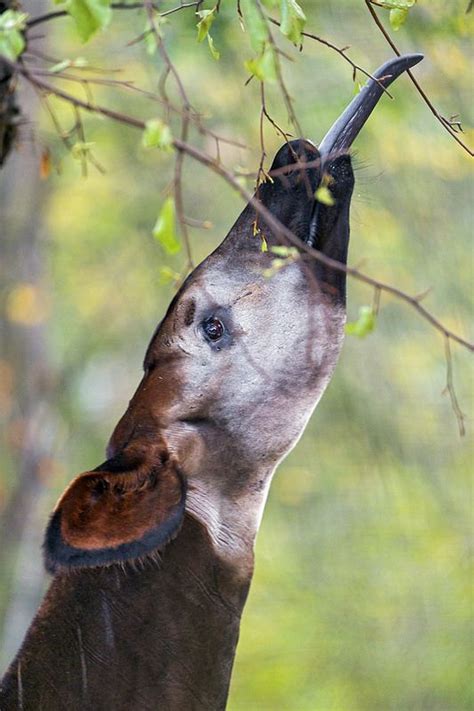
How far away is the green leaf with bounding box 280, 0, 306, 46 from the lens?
2.73 meters

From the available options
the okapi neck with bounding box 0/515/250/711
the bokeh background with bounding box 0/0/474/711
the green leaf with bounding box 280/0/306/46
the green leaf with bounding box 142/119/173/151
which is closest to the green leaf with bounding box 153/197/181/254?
the green leaf with bounding box 142/119/173/151

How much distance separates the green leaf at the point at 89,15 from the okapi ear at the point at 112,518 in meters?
1.01

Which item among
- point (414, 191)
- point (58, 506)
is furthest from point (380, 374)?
point (58, 506)

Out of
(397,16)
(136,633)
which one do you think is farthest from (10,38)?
(136,633)

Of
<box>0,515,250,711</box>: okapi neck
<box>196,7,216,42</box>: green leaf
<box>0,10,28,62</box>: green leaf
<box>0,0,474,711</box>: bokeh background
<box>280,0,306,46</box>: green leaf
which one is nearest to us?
<box>0,10,28,62</box>: green leaf

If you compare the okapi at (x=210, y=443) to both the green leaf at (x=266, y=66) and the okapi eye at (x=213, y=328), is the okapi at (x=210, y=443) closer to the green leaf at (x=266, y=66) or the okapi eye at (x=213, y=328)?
the okapi eye at (x=213, y=328)

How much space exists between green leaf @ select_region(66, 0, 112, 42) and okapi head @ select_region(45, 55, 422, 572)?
34.8 inches

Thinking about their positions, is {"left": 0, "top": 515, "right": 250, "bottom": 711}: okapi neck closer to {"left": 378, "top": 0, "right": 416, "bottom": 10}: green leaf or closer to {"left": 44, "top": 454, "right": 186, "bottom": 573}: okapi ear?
{"left": 44, "top": 454, "right": 186, "bottom": 573}: okapi ear

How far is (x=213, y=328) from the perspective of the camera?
3.40 metres

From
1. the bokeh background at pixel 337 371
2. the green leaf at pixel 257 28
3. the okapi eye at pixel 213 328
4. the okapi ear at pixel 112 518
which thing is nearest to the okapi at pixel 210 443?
the okapi eye at pixel 213 328

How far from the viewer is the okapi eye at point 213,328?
340 centimetres

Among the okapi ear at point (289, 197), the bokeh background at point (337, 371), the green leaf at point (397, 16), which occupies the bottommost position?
the bokeh background at point (337, 371)

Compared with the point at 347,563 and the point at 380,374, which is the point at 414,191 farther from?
the point at 347,563

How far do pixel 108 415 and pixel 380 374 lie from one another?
5.16 m
